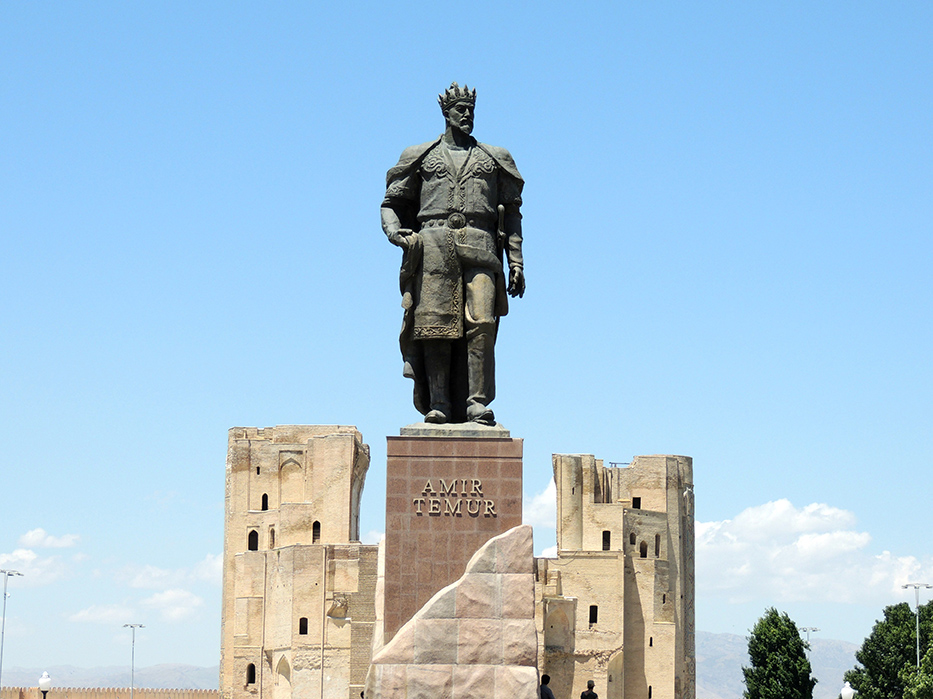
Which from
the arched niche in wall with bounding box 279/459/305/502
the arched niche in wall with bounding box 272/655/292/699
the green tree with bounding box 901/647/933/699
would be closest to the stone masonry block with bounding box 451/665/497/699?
the green tree with bounding box 901/647/933/699

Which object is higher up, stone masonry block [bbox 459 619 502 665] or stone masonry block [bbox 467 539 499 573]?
stone masonry block [bbox 467 539 499 573]

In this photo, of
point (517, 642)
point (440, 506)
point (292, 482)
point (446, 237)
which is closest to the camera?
point (517, 642)

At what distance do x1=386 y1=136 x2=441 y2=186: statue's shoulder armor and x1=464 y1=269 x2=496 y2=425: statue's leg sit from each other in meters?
1.08

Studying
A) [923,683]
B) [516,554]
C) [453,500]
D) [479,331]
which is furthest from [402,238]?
[923,683]

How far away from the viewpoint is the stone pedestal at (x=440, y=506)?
12969mm

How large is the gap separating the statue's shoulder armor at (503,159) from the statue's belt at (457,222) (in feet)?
1.59

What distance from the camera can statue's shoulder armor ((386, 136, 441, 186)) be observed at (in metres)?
14.0

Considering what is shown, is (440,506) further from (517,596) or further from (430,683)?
(430,683)

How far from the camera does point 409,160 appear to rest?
14.0 m

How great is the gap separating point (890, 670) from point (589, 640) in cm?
1360

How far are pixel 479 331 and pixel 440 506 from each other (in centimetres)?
163

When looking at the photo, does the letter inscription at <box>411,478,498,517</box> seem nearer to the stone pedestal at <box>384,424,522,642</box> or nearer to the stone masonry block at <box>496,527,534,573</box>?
the stone pedestal at <box>384,424,522,642</box>

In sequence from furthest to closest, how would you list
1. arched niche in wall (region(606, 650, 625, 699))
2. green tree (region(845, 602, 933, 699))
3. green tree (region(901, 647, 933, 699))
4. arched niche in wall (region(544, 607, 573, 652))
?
1. arched niche in wall (region(606, 650, 625, 699))
2. arched niche in wall (region(544, 607, 573, 652))
3. green tree (region(845, 602, 933, 699))
4. green tree (region(901, 647, 933, 699))

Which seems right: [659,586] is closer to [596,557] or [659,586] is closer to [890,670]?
[596,557]
